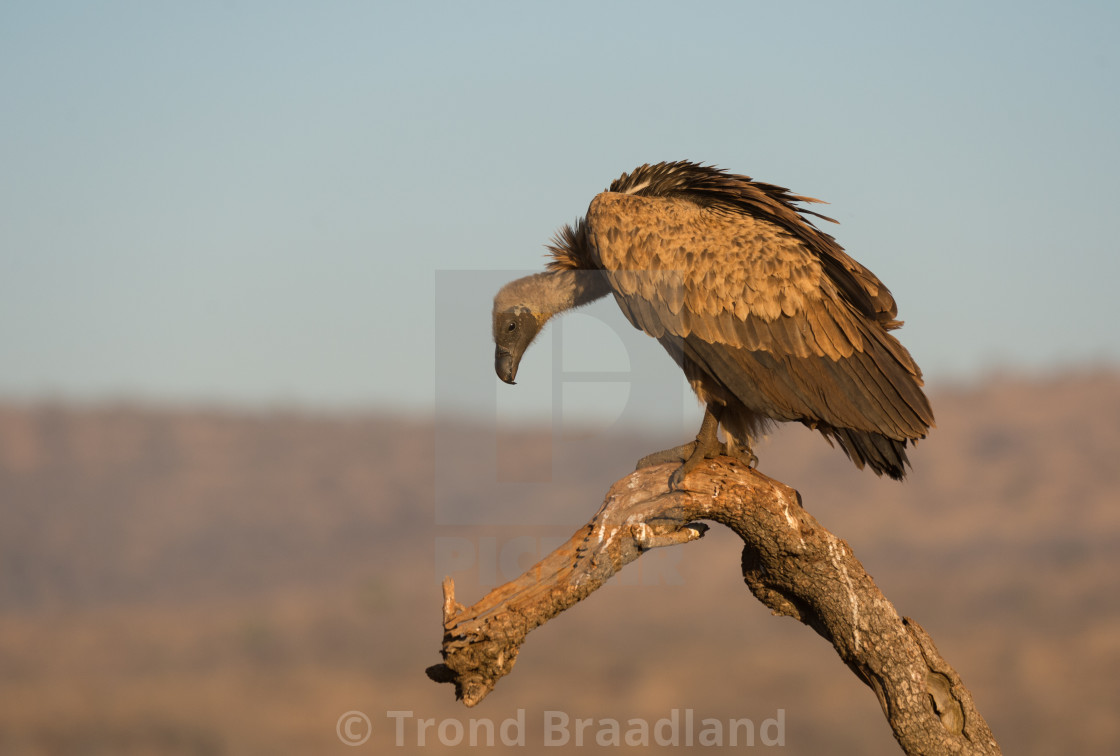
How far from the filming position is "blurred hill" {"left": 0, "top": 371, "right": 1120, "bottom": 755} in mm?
23141

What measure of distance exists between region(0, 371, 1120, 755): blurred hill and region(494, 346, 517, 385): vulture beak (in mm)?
1899

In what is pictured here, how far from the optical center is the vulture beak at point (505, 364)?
27.0 ft

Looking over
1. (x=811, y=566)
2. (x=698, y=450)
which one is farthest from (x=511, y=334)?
(x=811, y=566)

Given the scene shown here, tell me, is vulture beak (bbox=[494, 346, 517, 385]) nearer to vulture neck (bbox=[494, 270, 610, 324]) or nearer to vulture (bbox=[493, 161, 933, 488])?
vulture neck (bbox=[494, 270, 610, 324])

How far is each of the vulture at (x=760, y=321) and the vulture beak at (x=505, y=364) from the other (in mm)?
1149

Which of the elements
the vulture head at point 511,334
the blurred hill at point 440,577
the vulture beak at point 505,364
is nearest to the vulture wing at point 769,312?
the vulture head at point 511,334

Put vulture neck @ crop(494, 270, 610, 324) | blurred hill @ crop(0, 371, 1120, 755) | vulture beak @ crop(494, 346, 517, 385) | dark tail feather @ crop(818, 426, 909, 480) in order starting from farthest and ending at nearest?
blurred hill @ crop(0, 371, 1120, 755)
vulture beak @ crop(494, 346, 517, 385)
vulture neck @ crop(494, 270, 610, 324)
dark tail feather @ crop(818, 426, 909, 480)

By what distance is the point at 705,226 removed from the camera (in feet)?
24.2

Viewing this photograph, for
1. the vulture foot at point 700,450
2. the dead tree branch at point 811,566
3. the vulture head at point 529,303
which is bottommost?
the dead tree branch at point 811,566

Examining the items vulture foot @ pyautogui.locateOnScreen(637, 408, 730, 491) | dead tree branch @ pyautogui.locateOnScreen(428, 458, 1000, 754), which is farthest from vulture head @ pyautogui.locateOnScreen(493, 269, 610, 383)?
dead tree branch @ pyautogui.locateOnScreen(428, 458, 1000, 754)

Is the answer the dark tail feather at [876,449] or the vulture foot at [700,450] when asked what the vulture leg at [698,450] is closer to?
the vulture foot at [700,450]

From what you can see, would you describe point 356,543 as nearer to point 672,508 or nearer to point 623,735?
point 623,735

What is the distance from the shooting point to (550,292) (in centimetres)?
805

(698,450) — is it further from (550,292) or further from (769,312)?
(550,292)
